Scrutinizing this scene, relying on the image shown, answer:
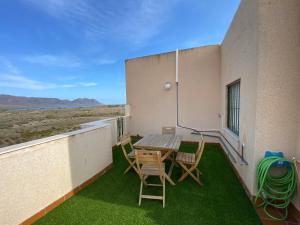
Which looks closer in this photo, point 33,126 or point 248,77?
point 248,77

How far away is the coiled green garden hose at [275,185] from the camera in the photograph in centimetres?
190

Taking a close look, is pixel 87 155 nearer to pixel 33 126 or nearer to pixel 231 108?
pixel 231 108

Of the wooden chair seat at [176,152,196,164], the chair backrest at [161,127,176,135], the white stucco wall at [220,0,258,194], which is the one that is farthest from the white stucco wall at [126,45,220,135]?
the wooden chair seat at [176,152,196,164]

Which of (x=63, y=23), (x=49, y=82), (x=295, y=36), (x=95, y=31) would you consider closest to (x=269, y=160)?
(x=295, y=36)

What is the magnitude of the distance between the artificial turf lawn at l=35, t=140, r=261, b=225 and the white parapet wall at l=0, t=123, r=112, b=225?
9.9 inches

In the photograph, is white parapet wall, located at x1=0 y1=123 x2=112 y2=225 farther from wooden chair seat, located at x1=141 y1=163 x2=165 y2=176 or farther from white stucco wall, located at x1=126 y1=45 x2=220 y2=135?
white stucco wall, located at x1=126 y1=45 x2=220 y2=135

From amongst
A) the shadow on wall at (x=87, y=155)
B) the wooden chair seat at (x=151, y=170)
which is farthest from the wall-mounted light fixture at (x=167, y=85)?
the wooden chair seat at (x=151, y=170)

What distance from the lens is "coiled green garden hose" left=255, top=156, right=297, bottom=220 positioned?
190 centimetres

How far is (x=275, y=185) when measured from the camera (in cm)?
201

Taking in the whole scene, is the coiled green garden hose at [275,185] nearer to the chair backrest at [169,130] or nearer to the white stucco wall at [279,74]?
the white stucco wall at [279,74]

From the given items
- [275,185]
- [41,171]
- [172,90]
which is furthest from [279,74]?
[172,90]

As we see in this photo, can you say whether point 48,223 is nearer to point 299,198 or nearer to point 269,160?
point 269,160

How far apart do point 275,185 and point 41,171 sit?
345cm

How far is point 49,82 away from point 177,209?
2311 cm
